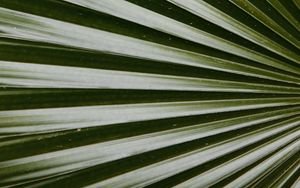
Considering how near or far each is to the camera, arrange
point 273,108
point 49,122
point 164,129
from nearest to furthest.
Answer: point 49,122 < point 164,129 < point 273,108

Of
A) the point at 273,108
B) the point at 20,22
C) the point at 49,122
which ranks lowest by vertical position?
the point at 273,108

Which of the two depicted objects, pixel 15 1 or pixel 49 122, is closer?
pixel 15 1

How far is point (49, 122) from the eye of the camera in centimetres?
88

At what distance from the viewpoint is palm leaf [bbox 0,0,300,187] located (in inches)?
32.8

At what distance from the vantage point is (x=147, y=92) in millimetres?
962

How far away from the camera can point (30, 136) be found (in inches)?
34.8

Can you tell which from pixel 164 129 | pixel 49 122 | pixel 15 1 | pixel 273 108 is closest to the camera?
pixel 15 1

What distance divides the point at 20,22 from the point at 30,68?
0.10m

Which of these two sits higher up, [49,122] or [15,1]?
[15,1]

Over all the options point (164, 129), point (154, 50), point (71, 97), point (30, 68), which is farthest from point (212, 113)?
point (30, 68)

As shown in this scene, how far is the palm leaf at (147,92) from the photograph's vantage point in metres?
0.83

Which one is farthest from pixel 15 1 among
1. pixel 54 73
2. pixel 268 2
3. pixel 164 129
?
pixel 268 2

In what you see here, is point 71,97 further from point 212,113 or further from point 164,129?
point 212,113

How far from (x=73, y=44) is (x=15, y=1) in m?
0.14
